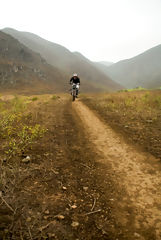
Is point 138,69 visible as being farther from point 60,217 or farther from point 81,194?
point 60,217

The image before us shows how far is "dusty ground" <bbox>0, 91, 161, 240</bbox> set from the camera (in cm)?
248

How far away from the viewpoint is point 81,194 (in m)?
3.33

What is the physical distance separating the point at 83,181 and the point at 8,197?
1478mm

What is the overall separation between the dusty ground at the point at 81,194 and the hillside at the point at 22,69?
55.4 m

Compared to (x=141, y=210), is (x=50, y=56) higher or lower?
higher

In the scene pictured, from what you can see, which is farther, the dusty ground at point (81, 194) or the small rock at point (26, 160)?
the small rock at point (26, 160)

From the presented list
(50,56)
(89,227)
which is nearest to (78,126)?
(89,227)

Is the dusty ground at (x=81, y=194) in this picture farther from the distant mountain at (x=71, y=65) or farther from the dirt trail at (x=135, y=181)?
the distant mountain at (x=71, y=65)

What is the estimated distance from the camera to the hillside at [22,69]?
58594 mm

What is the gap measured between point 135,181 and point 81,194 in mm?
1211

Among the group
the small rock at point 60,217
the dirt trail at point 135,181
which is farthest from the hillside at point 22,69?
the small rock at point 60,217

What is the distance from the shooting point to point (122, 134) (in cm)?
703

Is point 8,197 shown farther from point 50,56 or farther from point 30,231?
point 50,56

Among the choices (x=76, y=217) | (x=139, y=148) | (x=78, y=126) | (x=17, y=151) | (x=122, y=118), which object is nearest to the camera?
(x=76, y=217)
